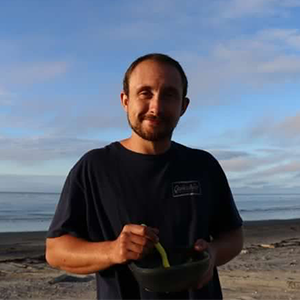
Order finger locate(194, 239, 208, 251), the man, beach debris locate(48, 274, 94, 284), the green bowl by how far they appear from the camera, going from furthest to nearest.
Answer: beach debris locate(48, 274, 94, 284) → the man → finger locate(194, 239, 208, 251) → the green bowl

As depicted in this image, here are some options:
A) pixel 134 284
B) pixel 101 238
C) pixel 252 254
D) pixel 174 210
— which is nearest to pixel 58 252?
pixel 101 238

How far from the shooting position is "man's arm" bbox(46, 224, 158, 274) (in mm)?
2057

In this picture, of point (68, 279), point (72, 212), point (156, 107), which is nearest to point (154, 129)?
point (156, 107)

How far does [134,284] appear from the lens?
7.57 feet

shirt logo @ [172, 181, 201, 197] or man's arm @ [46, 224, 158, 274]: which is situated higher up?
shirt logo @ [172, 181, 201, 197]

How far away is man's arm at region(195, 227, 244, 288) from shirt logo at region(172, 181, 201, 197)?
0.79ft

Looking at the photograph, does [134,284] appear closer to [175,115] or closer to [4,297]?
[175,115]

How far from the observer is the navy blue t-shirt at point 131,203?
2.32m

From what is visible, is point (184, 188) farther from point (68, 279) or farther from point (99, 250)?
point (68, 279)

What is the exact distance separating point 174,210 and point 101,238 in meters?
0.34

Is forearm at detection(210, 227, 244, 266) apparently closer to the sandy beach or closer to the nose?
the nose

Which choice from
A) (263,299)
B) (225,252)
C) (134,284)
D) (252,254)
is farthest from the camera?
(252,254)

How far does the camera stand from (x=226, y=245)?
2.50 m

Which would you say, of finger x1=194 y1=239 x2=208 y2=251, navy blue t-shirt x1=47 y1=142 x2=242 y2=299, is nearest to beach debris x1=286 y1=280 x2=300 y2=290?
navy blue t-shirt x1=47 y1=142 x2=242 y2=299
